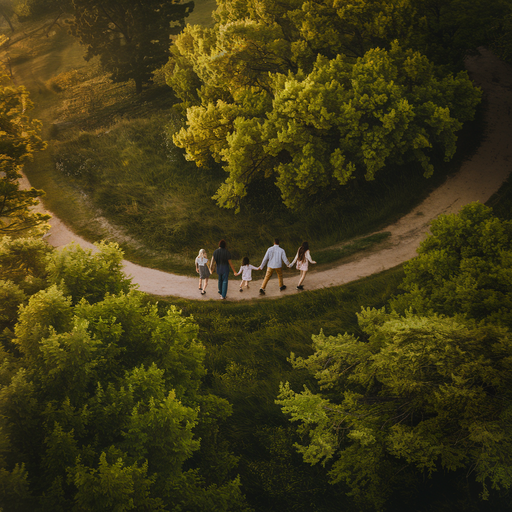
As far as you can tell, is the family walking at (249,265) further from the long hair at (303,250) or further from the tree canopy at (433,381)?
the tree canopy at (433,381)

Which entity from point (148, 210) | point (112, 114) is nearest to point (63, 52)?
point (112, 114)

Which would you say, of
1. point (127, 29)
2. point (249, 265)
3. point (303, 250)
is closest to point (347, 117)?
point (303, 250)

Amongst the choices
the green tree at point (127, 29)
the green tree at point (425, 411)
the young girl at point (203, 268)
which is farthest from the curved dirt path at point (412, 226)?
the green tree at point (127, 29)

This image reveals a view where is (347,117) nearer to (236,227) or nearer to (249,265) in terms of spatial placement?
(236,227)

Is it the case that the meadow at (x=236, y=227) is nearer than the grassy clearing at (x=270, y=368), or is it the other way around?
the grassy clearing at (x=270, y=368)

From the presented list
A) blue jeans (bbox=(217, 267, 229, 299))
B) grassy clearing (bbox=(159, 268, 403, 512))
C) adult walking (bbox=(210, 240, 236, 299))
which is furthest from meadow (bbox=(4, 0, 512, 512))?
adult walking (bbox=(210, 240, 236, 299))

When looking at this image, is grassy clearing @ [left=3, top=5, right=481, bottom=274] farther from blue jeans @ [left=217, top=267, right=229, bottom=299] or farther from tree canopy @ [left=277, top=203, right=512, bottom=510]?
tree canopy @ [left=277, top=203, right=512, bottom=510]

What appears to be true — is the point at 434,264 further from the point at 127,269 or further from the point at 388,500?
the point at 127,269
